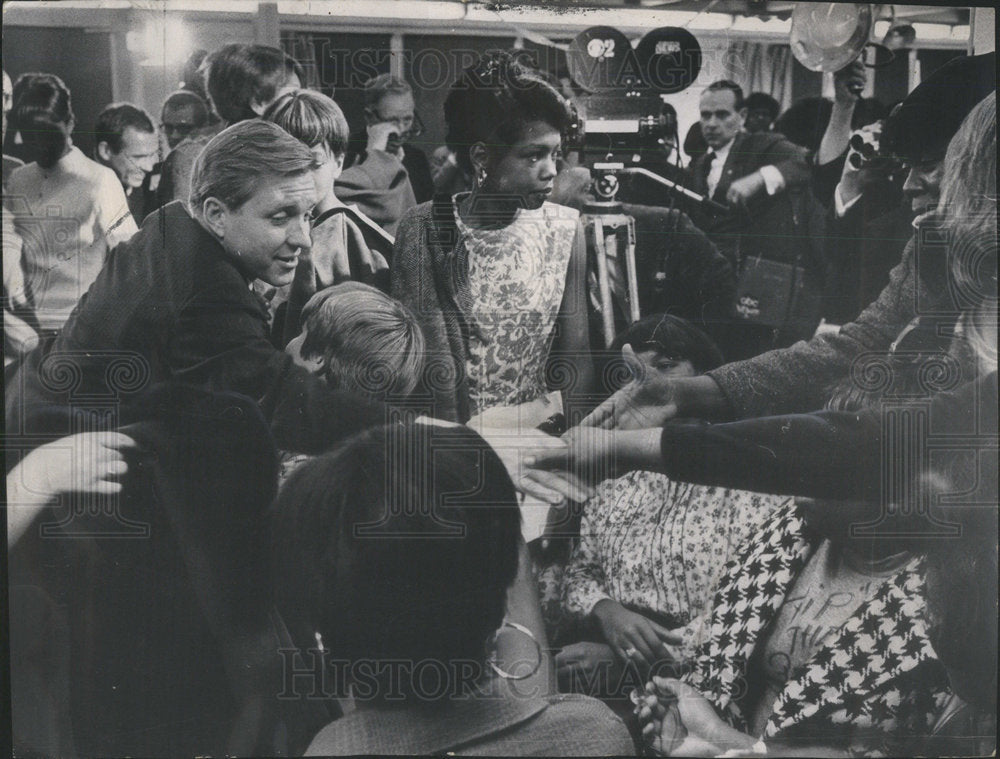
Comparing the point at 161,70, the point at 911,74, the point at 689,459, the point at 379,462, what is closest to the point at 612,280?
the point at 689,459

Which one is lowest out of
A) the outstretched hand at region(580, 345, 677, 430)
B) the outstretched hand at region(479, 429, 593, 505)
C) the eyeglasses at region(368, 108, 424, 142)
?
the outstretched hand at region(479, 429, 593, 505)

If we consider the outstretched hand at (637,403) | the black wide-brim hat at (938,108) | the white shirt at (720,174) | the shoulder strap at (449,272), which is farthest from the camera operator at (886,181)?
the shoulder strap at (449,272)

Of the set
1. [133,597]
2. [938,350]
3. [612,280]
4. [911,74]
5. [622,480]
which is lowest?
[133,597]

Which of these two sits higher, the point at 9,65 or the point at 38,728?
the point at 9,65

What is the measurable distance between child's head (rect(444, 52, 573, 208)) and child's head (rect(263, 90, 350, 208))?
0.39m

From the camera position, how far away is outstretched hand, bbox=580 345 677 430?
12.7 ft

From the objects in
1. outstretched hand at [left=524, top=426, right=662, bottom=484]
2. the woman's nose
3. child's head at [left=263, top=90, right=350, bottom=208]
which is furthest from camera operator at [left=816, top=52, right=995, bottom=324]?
the woman's nose

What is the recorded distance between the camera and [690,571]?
3867 mm

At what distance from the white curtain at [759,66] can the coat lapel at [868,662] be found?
183cm

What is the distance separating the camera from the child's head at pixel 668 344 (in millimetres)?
3861

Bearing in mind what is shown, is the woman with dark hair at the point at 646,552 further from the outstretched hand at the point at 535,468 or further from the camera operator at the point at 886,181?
the camera operator at the point at 886,181

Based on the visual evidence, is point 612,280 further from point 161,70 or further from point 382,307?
point 161,70

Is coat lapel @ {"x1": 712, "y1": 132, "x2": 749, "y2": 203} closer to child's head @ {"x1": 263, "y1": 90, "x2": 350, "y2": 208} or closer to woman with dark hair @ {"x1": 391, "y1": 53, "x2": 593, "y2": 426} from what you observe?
woman with dark hair @ {"x1": 391, "y1": 53, "x2": 593, "y2": 426}

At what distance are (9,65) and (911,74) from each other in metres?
3.23
